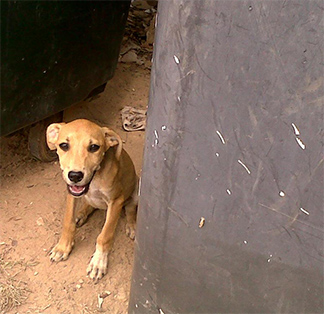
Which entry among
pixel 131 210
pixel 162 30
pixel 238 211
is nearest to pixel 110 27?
pixel 131 210

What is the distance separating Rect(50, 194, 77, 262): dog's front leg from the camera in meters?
2.62

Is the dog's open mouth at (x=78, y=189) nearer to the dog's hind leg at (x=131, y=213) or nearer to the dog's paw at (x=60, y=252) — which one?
the dog's paw at (x=60, y=252)

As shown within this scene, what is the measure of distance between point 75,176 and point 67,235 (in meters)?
0.58

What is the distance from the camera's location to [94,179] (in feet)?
8.23

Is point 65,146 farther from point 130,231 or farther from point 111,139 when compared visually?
point 130,231

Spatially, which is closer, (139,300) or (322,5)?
(322,5)

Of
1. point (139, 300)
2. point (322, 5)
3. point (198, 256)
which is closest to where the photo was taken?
point (322, 5)

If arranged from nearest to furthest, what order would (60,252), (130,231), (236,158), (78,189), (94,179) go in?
(236,158) → (78,189) → (94,179) → (60,252) → (130,231)

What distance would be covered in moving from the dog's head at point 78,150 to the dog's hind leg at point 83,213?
22.5 inches

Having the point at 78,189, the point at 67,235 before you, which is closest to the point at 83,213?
the point at 67,235

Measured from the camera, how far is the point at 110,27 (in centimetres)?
300

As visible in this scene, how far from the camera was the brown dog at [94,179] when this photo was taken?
7.32 ft

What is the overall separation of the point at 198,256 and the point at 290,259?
1.13 ft

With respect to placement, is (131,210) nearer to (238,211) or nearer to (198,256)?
(198,256)
